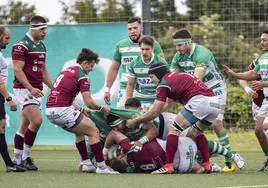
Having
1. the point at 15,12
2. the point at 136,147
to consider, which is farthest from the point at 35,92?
the point at 15,12

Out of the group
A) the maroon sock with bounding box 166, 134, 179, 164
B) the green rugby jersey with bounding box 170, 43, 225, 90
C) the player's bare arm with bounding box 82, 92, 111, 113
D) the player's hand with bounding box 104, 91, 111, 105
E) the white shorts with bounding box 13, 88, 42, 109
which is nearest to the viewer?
the maroon sock with bounding box 166, 134, 179, 164

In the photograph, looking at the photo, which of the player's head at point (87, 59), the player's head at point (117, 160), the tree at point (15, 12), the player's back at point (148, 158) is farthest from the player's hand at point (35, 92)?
A: the tree at point (15, 12)

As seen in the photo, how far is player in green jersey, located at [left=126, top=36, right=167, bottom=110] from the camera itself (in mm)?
13945

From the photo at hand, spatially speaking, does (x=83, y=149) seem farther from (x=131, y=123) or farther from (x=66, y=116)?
(x=131, y=123)

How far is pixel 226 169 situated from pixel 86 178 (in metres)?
2.60

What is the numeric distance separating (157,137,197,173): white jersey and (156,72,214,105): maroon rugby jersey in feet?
1.98

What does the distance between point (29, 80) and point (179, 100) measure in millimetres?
2202

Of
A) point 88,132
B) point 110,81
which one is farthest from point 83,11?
point 88,132

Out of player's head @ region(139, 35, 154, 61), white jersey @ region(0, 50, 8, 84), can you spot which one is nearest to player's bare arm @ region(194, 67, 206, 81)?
player's head @ region(139, 35, 154, 61)

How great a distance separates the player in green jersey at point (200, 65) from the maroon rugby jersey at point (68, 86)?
1.81 metres

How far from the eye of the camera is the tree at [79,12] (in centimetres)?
2231

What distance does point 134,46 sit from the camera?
49.3 ft

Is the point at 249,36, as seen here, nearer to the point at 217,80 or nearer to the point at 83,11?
the point at 83,11

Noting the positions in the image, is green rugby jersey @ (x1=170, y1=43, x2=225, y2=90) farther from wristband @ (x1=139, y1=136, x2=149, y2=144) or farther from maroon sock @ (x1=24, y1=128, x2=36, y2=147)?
maroon sock @ (x1=24, y1=128, x2=36, y2=147)
